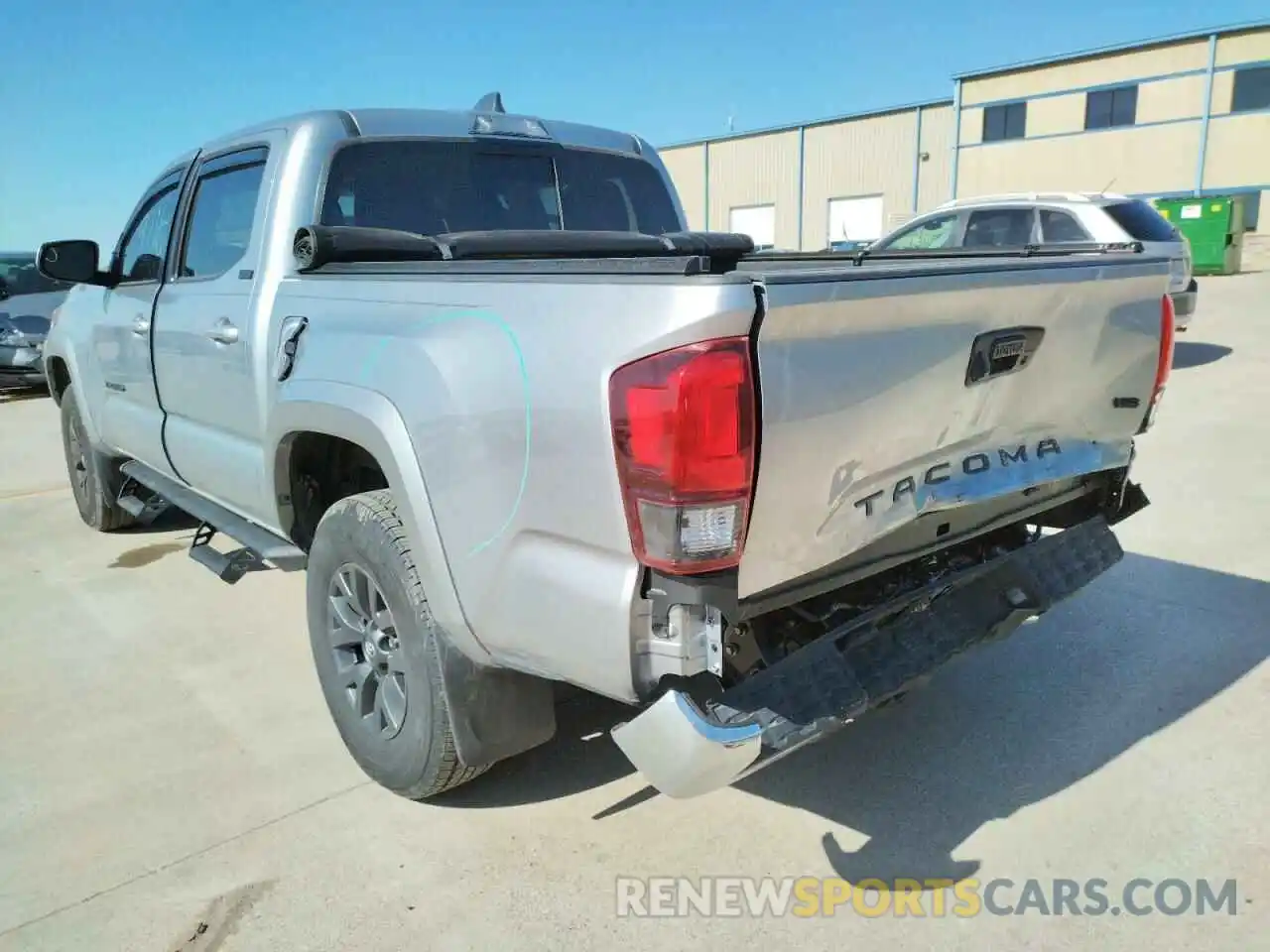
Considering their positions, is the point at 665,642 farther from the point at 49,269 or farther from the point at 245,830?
the point at 49,269

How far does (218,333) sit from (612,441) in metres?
2.15

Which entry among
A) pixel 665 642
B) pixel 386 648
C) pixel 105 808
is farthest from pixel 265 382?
pixel 665 642

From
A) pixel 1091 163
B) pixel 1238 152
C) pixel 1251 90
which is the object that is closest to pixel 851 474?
pixel 1238 152

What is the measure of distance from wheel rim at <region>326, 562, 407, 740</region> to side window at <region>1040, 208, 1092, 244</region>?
8.15m

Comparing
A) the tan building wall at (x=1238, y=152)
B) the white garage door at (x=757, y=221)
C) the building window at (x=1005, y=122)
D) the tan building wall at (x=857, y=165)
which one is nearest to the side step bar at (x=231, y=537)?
the tan building wall at (x=1238, y=152)

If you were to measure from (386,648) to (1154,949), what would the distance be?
2112 mm

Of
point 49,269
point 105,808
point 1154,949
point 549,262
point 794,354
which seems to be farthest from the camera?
point 49,269

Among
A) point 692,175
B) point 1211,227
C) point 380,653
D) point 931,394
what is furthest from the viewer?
point 692,175

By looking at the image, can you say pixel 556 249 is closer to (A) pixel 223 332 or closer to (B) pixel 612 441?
(A) pixel 223 332

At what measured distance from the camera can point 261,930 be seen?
2.38m

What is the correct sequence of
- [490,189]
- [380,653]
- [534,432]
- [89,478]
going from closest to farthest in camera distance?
[534,432] < [380,653] < [490,189] < [89,478]

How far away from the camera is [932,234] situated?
10430 millimetres

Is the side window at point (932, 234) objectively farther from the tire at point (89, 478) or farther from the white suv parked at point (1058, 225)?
the tire at point (89, 478)

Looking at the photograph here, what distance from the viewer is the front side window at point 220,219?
11.8ft
